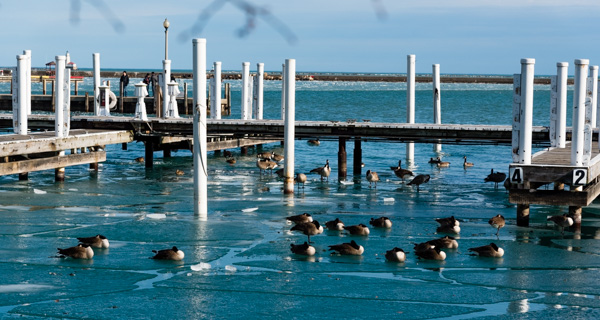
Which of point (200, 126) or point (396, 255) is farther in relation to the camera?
point (200, 126)

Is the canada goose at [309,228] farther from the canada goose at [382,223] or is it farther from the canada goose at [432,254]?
the canada goose at [432,254]

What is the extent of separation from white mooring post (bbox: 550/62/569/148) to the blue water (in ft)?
7.24

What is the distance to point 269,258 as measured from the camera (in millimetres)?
17859

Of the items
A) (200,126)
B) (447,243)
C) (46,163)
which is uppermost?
(200,126)

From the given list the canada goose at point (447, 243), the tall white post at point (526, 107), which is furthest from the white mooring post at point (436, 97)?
the canada goose at point (447, 243)

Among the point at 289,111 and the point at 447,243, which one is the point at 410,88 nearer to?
the point at 289,111

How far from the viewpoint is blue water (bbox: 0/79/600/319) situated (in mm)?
14523

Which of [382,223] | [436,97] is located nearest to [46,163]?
[382,223]

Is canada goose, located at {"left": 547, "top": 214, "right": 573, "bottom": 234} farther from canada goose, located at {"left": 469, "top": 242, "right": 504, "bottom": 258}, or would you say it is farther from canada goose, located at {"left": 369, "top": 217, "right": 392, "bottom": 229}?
canada goose, located at {"left": 369, "top": 217, "right": 392, "bottom": 229}

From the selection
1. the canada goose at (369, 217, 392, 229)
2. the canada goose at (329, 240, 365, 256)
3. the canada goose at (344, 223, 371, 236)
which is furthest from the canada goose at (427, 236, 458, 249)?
the canada goose at (369, 217, 392, 229)

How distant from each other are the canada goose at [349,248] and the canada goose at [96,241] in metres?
4.49

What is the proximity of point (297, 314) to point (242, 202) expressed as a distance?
11752 millimetres

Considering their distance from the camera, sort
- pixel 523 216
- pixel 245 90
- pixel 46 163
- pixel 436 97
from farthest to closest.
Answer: pixel 436 97, pixel 245 90, pixel 46 163, pixel 523 216

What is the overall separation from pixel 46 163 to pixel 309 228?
38.3 ft
